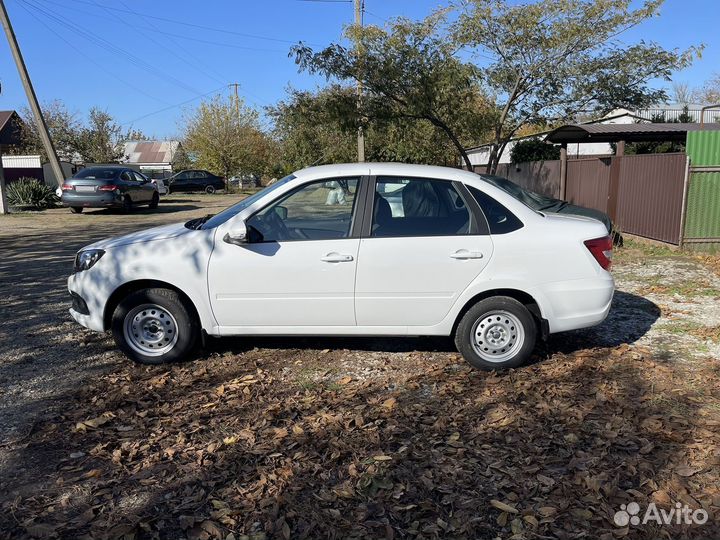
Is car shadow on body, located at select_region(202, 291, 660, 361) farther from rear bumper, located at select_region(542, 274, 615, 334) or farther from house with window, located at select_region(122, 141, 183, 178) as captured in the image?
house with window, located at select_region(122, 141, 183, 178)

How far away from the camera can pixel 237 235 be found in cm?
481

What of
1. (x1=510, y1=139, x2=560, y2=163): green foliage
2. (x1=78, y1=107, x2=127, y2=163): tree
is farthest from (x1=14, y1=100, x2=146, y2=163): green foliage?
(x1=510, y1=139, x2=560, y2=163): green foliage

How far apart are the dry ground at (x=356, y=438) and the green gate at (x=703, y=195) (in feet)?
16.0

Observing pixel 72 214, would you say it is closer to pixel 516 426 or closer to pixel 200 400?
pixel 200 400

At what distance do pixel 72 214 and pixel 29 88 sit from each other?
15.4 feet

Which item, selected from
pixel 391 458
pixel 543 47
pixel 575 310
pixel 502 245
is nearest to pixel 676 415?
pixel 575 310

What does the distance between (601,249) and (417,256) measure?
1.50 metres

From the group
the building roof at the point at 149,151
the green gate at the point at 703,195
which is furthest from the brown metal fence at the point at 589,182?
the building roof at the point at 149,151

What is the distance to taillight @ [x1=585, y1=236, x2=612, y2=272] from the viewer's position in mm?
4895

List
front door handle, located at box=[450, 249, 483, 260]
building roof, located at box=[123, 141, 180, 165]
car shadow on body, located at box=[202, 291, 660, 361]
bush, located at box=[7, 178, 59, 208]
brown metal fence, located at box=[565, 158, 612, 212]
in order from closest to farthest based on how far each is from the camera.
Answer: front door handle, located at box=[450, 249, 483, 260] < car shadow on body, located at box=[202, 291, 660, 361] < brown metal fence, located at box=[565, 158, 612, 212] < bush, located at box=[7, 178, 59, 208] < building roof, located at box=[123, 141, 180, 165]

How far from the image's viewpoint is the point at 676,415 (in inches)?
164

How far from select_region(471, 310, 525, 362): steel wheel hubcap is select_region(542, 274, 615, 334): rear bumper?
29 cm
